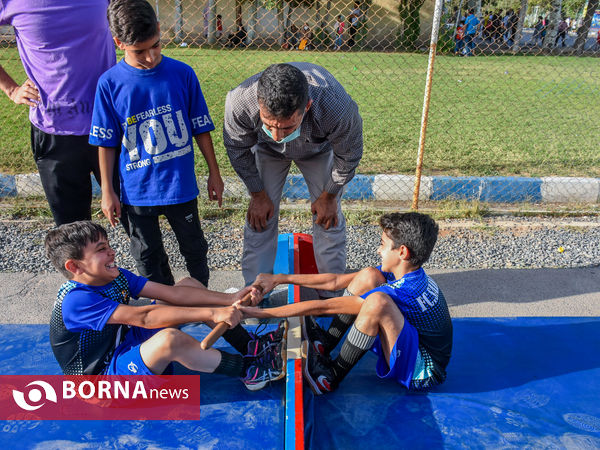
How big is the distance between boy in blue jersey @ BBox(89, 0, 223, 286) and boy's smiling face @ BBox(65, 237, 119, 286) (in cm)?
61

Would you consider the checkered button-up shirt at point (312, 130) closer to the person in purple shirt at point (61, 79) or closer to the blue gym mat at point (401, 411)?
the person in purple shirt at point (61, 79)

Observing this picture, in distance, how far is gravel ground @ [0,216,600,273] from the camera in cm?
401

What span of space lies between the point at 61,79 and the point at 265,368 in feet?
6.37

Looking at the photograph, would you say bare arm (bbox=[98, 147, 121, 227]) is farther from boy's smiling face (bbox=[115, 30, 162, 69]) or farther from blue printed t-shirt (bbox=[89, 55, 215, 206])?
boy's smiling face (bbox=[115, 30, 162, 69])

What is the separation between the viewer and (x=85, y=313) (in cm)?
212

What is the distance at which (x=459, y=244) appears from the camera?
14.1 ft

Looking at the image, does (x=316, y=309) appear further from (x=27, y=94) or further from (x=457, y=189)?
(x=457, y=189)

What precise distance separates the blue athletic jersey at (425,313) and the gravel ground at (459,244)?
1.60 metres

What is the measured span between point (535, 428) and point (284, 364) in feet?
3.76

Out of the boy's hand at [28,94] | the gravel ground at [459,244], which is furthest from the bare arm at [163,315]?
the gravel ground at [459,244]

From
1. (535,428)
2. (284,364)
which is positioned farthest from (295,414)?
(535,428)

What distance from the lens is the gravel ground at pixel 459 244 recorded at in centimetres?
401

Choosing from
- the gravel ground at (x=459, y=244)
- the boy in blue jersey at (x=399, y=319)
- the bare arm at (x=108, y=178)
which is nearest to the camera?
the boy in blue jersey at (x=399, y=319)

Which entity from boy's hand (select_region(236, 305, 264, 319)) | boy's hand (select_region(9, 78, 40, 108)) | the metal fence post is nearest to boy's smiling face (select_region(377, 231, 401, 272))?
boy's hand (select_region(236, 305, 264, 319))
